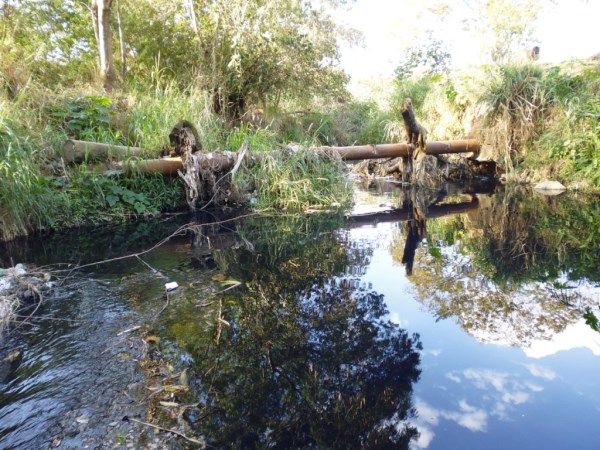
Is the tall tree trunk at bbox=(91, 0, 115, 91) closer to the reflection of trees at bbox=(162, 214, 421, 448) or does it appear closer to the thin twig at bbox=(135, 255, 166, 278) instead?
the thin twig at bbox=(135, 255, 166, 278)

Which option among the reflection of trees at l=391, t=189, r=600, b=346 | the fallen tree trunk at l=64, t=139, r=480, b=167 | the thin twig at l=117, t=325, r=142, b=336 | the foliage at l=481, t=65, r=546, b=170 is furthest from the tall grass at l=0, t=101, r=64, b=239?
the foliage at l=481, t=65, r=546, b=170

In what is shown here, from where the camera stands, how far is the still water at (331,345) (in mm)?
1205

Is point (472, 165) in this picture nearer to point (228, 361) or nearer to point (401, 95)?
point (401, 95)

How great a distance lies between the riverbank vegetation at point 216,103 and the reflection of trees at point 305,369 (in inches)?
114

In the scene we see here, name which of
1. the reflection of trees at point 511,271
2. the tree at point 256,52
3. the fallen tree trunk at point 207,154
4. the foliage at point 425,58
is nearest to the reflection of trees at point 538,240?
the reflection of trees at point 511,271

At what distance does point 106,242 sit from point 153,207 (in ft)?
4.70

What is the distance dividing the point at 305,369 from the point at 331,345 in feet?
0.74

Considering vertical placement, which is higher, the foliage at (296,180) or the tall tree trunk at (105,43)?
the tall tree trunk at (105,43)

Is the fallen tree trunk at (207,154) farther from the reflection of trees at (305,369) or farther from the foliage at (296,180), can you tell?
the reflection of trees at (305,369)

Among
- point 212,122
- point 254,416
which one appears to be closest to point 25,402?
point 254,416

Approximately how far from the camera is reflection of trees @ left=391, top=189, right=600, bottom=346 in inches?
73.4

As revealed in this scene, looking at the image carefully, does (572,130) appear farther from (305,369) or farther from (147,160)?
(305,369)

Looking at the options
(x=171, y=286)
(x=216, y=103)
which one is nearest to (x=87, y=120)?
(x=216, y=103)

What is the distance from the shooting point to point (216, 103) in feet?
25.1
